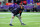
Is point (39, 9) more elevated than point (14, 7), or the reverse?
point (14, 7)

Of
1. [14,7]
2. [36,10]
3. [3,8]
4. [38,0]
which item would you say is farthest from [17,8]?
[38,0]

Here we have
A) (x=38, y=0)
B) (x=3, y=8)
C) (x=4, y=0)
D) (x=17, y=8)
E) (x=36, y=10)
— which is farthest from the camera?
(x=4, y=0)

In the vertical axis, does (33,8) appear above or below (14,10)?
below

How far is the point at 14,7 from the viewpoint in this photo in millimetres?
8234

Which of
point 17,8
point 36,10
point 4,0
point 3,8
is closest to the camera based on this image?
point 17,8

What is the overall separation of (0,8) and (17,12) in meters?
19.8

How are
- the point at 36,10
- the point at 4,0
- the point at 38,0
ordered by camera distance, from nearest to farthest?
the point at 36,10, the point at 38,0, the point at 4,0

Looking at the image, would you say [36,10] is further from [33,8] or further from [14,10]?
[14,10]

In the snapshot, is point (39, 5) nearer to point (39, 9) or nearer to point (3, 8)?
point (39, 9)

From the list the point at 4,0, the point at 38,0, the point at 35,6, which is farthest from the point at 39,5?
the point at 4,0

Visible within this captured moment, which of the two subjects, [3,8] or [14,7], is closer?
[14,7]

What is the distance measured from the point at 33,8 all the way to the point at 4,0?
18.2 meters

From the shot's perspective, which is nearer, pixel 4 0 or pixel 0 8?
pixel 0 8

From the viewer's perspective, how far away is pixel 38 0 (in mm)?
32406
